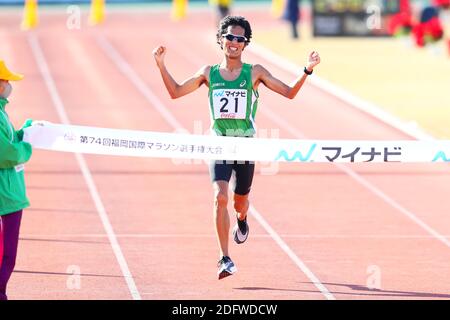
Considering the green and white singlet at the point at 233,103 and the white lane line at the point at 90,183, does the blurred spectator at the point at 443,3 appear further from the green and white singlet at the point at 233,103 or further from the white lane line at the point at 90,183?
the green and white singlet at the point at 233,103

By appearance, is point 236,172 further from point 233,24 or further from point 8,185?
point 8,185

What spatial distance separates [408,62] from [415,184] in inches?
702

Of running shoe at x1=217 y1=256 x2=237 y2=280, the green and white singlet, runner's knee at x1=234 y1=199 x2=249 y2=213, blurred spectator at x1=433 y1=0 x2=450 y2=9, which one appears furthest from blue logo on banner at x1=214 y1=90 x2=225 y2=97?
blurred spectator at x1=433 y1=0 x2=450 y2=9

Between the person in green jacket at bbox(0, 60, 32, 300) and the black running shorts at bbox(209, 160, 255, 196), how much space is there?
7.18 ft

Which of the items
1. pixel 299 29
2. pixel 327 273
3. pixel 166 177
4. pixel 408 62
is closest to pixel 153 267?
pixel 327 273

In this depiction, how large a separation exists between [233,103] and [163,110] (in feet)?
51.5

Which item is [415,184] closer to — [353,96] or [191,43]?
[353,96]

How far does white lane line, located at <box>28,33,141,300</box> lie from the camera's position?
12.8m

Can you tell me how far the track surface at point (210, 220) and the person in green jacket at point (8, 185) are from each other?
1192 mm

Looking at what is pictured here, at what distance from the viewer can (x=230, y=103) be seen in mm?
12211

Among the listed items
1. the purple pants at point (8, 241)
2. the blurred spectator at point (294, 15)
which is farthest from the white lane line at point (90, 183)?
the blurred spectator at point (294, 15)

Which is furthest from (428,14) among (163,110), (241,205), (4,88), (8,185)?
(8,185)

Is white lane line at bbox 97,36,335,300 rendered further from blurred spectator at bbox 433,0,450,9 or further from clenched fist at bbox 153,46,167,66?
blurred spectator at bbox 433,0,450,9

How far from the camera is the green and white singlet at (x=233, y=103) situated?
1223 cm
